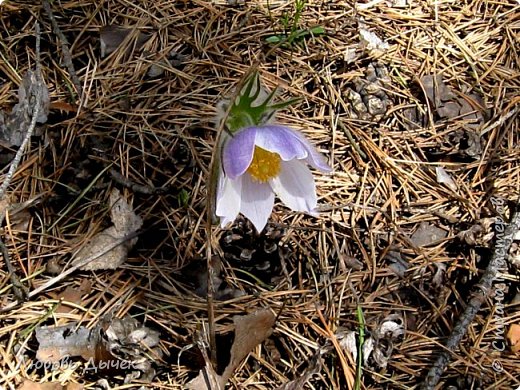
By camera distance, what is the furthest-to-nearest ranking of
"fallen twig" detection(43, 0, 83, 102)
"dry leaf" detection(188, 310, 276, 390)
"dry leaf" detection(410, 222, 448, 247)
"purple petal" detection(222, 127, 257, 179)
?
"fallen twig" detection(43, 0, 83, 102) < "dry leaf" detection(410, 222, 448, 247) < "dry leaf" detection(188, 310, 276, 390) < "purple petal" detection(222, 127, 257, 179)

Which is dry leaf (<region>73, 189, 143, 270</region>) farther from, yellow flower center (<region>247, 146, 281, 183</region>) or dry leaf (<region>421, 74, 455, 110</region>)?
dry leaf (<region>421, 74, 455, 110</region>)

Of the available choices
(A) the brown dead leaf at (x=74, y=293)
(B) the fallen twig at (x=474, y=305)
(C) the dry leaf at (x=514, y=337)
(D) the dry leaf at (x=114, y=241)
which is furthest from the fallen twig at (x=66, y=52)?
(C) the dry leaf at (x=514, y=337)

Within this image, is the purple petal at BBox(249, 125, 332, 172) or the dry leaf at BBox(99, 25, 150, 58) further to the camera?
the dry leaf at BBox(99, 25, 150, 58)

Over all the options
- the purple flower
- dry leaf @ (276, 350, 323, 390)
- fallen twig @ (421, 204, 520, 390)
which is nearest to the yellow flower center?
the purple flower

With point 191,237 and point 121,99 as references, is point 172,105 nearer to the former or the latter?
point 121,99

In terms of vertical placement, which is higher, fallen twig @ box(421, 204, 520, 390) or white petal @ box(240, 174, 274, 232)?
white petal @ box(240, 174, 274, 232)

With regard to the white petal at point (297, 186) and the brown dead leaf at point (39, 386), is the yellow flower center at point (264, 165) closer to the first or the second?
the white petal at point (297, 186)

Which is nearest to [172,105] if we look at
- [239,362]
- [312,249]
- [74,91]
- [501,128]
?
[74,91]

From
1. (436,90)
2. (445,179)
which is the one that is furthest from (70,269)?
(436,90)

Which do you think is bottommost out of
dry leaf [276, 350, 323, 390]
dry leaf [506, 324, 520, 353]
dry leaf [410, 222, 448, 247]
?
dry leaf [506, 324, 520, 353]
